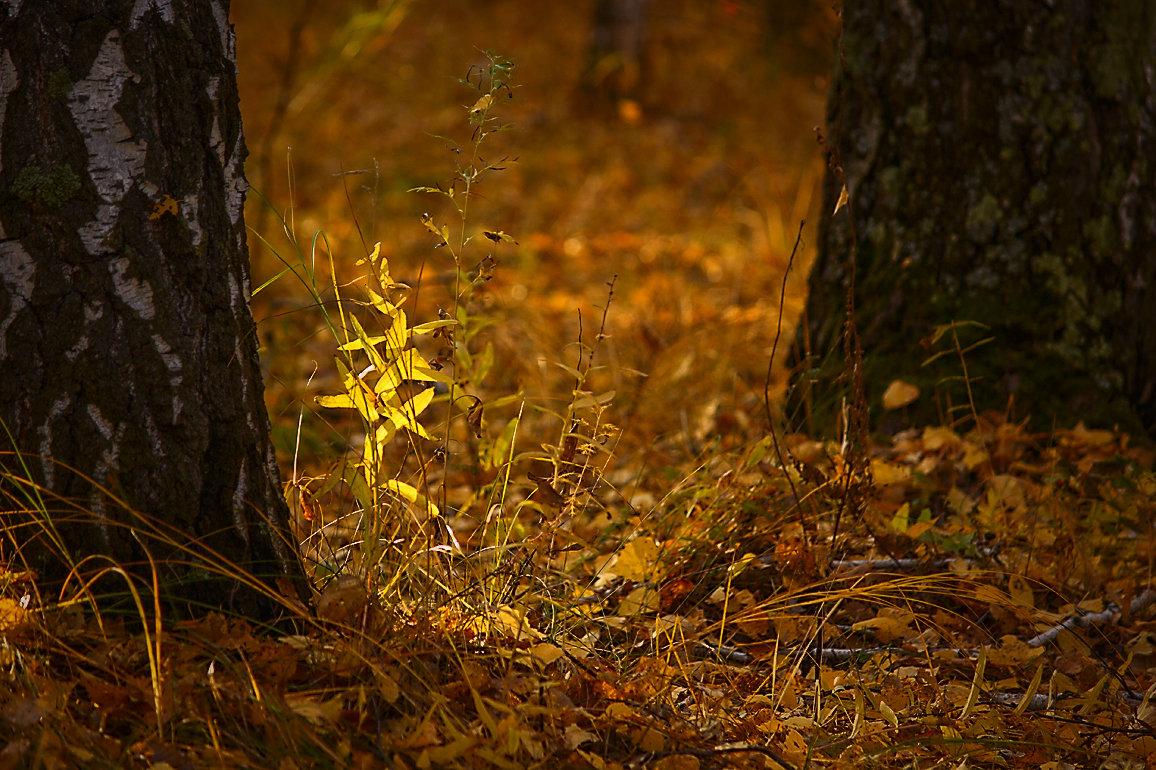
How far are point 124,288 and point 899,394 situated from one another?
1908 millimetres

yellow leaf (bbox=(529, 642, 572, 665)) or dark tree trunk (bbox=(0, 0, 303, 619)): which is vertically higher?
dark tree trunk (bbox=(0, 0, 303, 619))

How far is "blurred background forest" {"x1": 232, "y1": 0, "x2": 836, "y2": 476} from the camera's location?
3.37 metres

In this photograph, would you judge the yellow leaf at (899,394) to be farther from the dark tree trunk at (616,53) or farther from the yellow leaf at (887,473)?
the dark tree trunk at (616,53)

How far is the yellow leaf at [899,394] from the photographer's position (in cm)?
256

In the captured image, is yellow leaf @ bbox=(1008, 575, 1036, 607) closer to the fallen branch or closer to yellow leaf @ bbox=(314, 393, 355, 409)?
the fallen branch

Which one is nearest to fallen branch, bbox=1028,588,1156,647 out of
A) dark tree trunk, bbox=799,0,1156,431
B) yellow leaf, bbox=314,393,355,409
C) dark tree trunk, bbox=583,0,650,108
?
dark tree trunk, bbox=799,0,1156,431

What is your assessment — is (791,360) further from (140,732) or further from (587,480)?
(140,732)

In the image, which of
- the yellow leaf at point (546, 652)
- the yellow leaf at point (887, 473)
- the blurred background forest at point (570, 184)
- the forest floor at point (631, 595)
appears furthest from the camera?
the blurred background forest at point (570, 184)

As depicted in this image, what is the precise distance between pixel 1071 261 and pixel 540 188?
15.3ft

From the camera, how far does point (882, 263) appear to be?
108 inches

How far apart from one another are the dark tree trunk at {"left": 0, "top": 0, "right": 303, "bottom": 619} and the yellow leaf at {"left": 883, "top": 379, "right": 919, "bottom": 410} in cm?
168

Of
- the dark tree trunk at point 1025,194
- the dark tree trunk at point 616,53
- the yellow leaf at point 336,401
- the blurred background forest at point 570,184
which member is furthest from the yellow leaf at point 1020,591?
the dark tree trunk at point 616,53

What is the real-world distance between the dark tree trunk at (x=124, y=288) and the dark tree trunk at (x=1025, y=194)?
5.35 feet

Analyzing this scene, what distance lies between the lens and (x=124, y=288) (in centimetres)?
143
